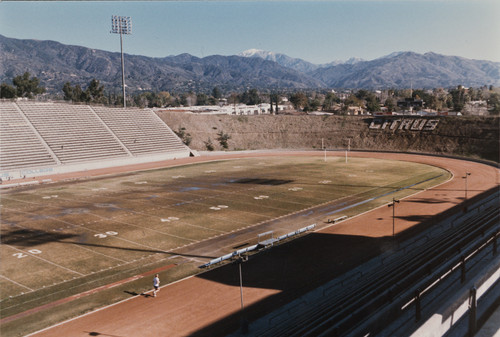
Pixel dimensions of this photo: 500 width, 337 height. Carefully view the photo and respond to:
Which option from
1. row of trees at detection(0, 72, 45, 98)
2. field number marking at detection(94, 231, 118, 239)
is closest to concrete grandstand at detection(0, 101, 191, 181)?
row of trees at detection(0, 72, 45, 98)

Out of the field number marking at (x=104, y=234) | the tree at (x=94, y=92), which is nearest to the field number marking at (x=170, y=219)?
the field number marking at (x=104, y=234)

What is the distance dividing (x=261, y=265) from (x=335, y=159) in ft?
202

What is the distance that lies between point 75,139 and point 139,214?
163 feet

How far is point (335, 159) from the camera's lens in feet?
288

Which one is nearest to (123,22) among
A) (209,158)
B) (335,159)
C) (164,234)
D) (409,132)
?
(209,158)

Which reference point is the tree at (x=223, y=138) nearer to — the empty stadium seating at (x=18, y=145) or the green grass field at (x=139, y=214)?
the green grass field at (x=139, y=214)

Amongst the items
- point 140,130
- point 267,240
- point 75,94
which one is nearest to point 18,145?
point 140,130

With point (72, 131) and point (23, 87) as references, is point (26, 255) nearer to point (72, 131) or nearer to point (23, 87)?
point (72, 131)

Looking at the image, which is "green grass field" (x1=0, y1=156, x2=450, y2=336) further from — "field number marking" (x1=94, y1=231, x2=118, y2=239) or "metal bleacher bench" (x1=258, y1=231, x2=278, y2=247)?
"metal bleacher bench" (x1=258, y1=231, x2=278, y2=247)

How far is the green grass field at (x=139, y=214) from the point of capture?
27.9 metres

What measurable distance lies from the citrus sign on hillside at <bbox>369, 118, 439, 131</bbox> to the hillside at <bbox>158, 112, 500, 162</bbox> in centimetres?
117

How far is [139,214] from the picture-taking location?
44.7 metres

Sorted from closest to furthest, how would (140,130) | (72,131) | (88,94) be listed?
(72,131) < (140,130) < (88,94)

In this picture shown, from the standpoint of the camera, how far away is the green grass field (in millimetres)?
27875
